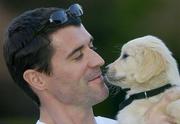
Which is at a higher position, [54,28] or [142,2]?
[54,28]

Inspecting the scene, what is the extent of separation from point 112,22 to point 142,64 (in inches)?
264

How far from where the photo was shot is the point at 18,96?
1262 centimetres

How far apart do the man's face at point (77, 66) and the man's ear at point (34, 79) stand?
0.35 ft

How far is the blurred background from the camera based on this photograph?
11.4 meters

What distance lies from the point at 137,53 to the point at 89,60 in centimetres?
60

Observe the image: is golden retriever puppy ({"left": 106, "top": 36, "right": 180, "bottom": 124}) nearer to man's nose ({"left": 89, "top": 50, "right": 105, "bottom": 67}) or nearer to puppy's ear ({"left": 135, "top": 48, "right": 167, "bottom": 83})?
puppy's ear ({"left": 135, "top": 48, "right": 167, "bottom": 83})

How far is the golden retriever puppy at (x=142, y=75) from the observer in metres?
5.06

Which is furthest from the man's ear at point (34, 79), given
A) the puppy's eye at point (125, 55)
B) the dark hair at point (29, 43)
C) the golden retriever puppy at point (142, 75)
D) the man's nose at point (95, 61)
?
the puppy's eye at point (125, 55)

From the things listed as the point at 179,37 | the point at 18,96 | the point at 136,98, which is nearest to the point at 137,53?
the point at 136,98

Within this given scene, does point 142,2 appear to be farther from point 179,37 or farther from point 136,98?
point 136,98

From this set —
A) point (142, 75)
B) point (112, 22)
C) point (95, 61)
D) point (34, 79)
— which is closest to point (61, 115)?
point (34, 79)

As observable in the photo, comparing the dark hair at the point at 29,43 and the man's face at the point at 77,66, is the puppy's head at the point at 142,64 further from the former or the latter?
the dark hair at the point at 29,43

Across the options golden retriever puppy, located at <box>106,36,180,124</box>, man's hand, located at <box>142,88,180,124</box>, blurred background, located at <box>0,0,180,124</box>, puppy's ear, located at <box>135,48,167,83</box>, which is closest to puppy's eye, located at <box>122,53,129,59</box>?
golden retriever puppy, located at <box>106,36,180,124</box>

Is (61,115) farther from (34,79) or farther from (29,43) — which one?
(29,43)
